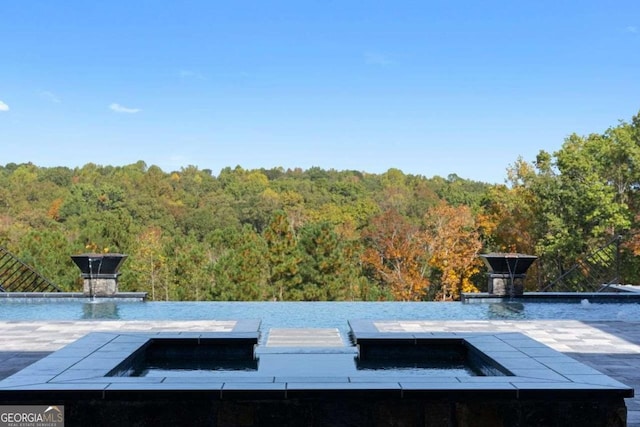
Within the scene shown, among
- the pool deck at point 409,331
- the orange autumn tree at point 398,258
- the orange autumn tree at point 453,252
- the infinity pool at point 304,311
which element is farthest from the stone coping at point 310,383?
the orange autumn tree at point 398,258

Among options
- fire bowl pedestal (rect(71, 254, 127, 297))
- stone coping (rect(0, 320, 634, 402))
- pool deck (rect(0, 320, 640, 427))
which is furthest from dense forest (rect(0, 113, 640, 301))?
stone coping (rect(0, 320, 634, 402))

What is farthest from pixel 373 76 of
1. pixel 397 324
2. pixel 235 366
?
pixel 235 366

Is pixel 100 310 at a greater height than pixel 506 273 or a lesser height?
lesser

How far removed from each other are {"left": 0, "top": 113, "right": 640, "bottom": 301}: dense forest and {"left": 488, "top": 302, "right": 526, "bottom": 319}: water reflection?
693 centimetres

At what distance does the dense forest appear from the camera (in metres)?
17.5

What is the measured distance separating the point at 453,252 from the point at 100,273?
15.2 metres

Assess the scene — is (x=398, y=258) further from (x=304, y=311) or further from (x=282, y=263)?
(x=304, y=311)

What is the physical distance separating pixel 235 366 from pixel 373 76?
77.5 ft

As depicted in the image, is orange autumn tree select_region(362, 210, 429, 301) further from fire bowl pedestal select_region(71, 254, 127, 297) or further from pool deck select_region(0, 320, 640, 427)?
pool deck select_region(0, 320, 640, 427)

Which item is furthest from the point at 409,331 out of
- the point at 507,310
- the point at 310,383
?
the point at 310,383

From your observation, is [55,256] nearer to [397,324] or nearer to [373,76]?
[397,324]

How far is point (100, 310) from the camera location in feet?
31.0

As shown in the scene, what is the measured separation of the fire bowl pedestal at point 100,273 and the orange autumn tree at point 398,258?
1421 centimetres

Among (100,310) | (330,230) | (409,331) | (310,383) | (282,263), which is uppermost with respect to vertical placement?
(330,230)
